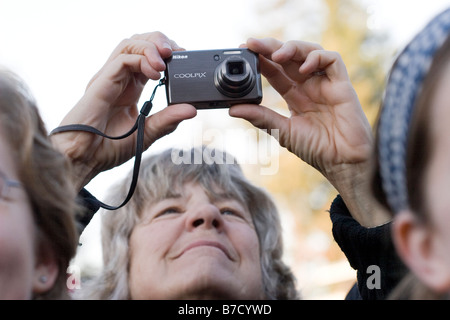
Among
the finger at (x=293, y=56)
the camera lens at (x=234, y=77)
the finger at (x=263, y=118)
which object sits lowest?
the finger at (x=263, y=118)

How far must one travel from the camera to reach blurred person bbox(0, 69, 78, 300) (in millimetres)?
1112

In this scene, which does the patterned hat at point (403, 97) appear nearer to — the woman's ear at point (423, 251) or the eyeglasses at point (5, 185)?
the woman's ear at point (423, 251)

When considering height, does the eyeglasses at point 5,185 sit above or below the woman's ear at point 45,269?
above

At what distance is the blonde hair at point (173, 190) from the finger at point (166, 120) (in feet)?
1.12

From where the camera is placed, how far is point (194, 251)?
202 cm

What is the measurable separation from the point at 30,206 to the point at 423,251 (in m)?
0.73

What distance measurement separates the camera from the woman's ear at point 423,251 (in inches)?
36.4

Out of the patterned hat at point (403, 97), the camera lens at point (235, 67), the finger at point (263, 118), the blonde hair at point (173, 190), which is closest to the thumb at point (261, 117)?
the finger at point (263, 118)

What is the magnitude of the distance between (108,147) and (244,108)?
1.53ft

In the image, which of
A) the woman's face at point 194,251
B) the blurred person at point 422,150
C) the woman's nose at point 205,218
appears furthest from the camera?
the woman's nose at point 205,218

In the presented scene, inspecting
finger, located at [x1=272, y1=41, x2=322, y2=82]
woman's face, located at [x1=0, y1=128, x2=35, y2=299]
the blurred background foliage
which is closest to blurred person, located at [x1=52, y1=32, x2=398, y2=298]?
finger, located at [x1=272, y1=41, x2=322, y2=82]

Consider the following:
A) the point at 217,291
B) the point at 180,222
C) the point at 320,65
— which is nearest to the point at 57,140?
the point at 180,222

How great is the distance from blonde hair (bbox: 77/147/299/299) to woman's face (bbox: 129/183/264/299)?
0.14 feet

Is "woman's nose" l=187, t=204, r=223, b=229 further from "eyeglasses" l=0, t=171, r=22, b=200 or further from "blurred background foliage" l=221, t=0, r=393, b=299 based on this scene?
"blurred background foliage" l=221, t=0, r=393, b=299
